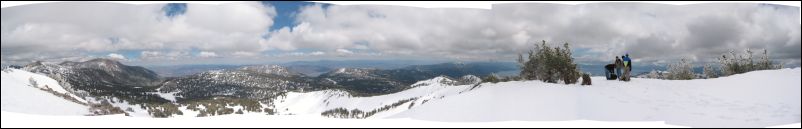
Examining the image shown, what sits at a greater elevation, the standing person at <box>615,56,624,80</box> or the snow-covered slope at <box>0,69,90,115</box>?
the standing person at <box>615,56,624,80</box>

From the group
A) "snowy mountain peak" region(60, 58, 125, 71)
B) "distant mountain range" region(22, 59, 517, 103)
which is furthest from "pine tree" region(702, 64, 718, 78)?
"snowy mountain peak" region(60, 58, 125, 71)

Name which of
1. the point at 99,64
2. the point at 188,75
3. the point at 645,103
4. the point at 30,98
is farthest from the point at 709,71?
the point at 30,98

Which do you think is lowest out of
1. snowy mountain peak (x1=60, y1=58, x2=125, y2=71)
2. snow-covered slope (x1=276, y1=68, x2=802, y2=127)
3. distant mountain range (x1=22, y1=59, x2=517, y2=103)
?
snow-covered slope (x1=276, y1=68, x2=802, y2=127)

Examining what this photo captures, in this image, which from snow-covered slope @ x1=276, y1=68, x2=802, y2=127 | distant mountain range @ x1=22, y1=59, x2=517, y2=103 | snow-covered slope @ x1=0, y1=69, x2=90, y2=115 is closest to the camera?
snow-covered slope @ x1=0, y1=69, x2=90, y2=115

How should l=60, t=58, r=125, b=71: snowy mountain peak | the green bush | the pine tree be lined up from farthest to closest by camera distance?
1. the pine tree
2. the green bush
3. l=60, t=58, r=125, b=71: snowy mountain peak

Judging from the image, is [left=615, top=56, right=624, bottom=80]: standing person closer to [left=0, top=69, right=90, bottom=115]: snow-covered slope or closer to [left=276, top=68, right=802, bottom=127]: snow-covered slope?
[left=276, top=68, right=802, bottom=127]: snow-covered slope

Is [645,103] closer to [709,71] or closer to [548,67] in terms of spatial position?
[548,67]

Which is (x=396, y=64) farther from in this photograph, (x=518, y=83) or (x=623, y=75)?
(x=623, y=75)
